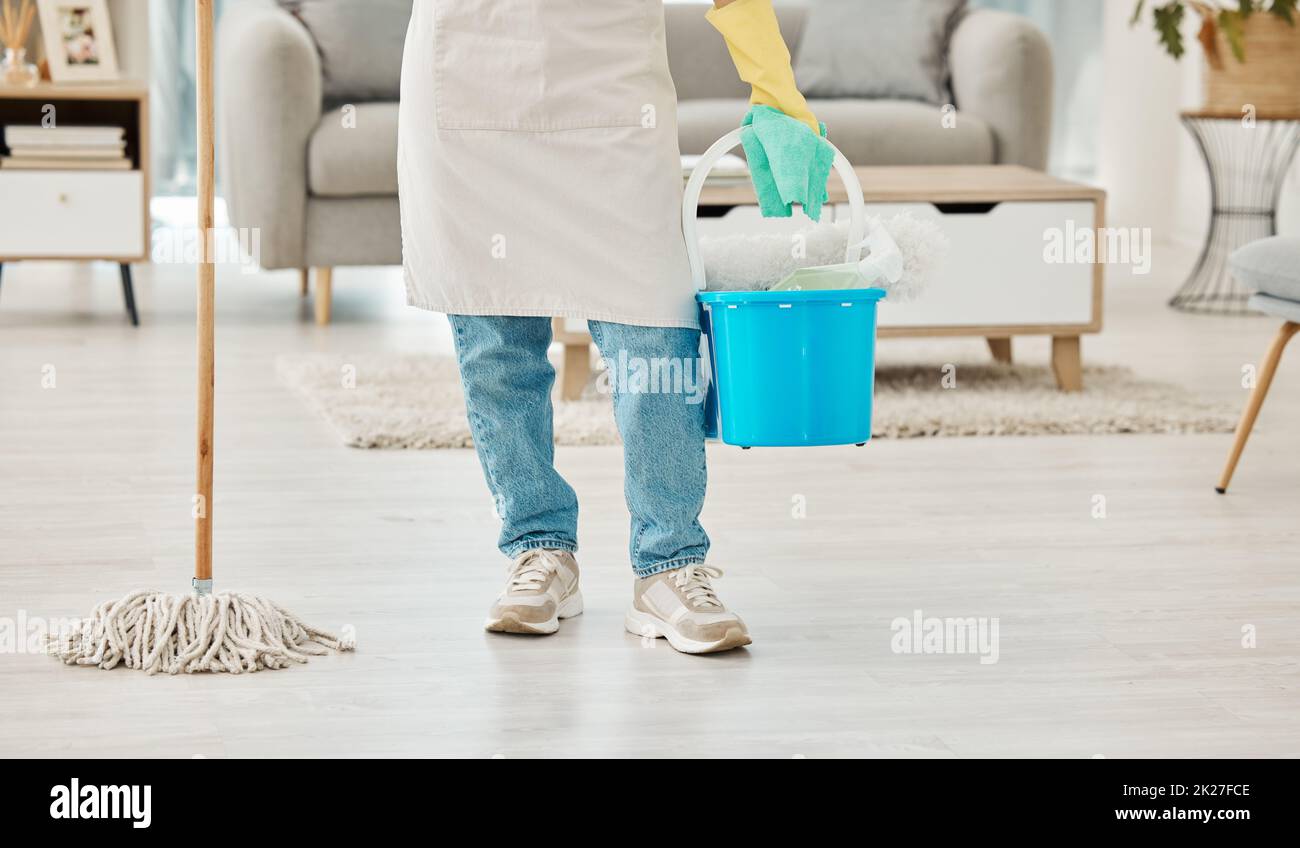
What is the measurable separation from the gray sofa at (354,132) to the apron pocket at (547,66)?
236cm

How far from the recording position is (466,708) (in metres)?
1.67

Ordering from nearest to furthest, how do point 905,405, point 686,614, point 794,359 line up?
point 794,359, point 686,614, point 905,405

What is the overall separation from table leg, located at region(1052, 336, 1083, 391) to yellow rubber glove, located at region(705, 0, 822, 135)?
176cm

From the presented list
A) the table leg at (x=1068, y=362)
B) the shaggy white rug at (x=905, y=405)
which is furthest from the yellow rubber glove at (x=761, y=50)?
the table leg at (x=1068, y=362)

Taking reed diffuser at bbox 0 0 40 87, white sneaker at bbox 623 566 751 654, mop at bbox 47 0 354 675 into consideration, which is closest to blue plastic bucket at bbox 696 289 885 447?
white sneaker at bbox 623 566 751 654

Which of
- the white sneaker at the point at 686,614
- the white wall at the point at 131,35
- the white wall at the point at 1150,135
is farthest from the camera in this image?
the white wall at the point at 1150,135

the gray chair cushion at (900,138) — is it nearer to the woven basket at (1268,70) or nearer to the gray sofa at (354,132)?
the gray sofa at (354,132)

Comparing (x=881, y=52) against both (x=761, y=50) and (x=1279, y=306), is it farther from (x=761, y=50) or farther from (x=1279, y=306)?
(x=761, y=50)

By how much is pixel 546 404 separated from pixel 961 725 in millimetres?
609

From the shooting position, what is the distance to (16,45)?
4.32 metres

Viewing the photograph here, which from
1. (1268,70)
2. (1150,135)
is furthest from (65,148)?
(1150,135)

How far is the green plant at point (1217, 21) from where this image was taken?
439 cm

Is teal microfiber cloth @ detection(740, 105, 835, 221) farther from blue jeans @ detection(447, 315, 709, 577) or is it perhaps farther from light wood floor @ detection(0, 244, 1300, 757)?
light wood floor @ detection(0, 244, 1300, 757)

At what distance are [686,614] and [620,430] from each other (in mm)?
213
